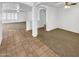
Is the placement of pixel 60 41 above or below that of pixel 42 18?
below

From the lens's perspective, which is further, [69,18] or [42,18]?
[42,18]

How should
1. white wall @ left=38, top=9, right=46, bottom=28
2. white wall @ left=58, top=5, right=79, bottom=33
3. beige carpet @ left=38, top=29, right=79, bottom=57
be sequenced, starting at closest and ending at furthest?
1. white wall @ left=58, top=5, right=79, bottom=33
2. beige carpet @ left=38, top=29, right=79, bottom=57
3. white wall @ left=38, top=9, right=46, bottom=28

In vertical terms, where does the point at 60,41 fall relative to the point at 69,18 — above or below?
below

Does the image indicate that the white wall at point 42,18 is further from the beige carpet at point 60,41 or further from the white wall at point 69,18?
the white wall at point 69,18

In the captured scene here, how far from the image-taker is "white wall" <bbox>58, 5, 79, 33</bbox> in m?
2.83

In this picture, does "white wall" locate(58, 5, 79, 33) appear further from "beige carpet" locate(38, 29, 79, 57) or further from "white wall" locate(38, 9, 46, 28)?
"white wall" locate(38, 9, 46, 28)

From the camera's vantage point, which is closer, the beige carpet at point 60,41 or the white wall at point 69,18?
the white wall at point 69,18

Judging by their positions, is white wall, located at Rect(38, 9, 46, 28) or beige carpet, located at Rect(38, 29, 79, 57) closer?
beige carpet, located at Rect(38, 29, 79, 57)

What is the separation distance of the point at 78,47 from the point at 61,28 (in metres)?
0.98

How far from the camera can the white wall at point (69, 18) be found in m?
2.83

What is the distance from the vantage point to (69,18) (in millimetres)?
3080

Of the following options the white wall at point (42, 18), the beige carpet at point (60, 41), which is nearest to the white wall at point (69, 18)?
the beige carpet at point (60, 41)

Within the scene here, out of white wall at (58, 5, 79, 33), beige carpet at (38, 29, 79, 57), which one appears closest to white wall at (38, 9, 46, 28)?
beige carpet at (38, 29, 79, 57)

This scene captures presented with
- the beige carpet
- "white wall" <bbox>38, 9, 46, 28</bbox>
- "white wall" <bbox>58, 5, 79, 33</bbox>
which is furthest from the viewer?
"white wall" <bbox>38, 9, 46, 28</bbox>
